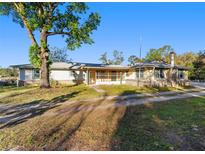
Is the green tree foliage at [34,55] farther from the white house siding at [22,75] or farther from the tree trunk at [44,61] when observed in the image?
the white house siding at [22,75]

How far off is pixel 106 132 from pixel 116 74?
2375cm

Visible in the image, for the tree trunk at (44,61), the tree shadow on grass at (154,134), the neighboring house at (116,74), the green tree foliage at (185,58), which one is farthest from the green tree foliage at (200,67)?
the tree shadow on grass at (154,134)

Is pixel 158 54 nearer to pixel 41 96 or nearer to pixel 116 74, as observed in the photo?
pixel 116 74

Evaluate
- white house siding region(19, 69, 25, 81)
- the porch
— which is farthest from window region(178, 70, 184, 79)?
white house siding region(19, 69, 25, 81)

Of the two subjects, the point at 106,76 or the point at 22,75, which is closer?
the point at 22,75

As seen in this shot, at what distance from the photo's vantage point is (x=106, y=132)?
5805 mm

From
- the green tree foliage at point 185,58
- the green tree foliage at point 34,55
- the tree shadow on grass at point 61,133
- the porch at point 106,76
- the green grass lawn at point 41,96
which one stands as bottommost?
the tree shadow on grass at point 61,133

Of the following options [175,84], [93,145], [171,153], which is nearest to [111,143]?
[93,145]

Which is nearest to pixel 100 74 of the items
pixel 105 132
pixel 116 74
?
pixel 116 74

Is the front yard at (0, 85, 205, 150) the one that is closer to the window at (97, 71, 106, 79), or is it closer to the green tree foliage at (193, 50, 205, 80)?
the window at (97, 71, 106, 79)

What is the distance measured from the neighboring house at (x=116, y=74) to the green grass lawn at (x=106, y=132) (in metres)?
16.4

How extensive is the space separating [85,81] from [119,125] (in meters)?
21.9

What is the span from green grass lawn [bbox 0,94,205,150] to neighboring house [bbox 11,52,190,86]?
16422mm

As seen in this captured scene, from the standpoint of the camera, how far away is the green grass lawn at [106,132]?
4.77 metres
